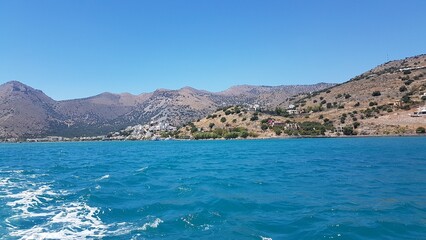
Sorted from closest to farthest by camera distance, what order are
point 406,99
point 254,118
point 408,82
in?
point 406,99
point 408,82
point 254,118

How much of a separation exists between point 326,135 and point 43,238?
107m

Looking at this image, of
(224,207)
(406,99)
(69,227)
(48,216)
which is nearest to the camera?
(69,227)

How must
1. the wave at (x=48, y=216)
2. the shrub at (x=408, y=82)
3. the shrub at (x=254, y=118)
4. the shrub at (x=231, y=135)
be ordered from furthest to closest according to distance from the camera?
the shrub at (x=254, y=118)
the shrub at (x=408, y=82)
the shrub at (x=231, y=135)
the wave at (x=48, y=216)

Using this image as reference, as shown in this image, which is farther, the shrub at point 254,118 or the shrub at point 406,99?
the shrub at point 254,118

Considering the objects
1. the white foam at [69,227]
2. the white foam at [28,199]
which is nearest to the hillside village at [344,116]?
the white foam at [28,199]

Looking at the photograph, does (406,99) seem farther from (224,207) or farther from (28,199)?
(28,199)

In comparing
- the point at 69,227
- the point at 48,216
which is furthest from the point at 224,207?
the point at 48,216

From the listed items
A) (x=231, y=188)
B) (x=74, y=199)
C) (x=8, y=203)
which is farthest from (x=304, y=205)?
(x=8, y=203)

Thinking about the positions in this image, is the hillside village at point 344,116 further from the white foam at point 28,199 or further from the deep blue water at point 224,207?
the white foam at point 28,199

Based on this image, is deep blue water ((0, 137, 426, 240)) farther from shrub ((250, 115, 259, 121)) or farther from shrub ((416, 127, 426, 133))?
shrub ((250, 115, 259, 121))

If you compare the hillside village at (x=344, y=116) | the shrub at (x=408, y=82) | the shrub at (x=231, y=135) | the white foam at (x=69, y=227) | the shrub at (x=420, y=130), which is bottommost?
the shrub at (x=231, y=135)

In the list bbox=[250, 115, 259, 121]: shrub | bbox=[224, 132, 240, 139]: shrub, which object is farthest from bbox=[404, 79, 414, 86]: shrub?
bbox=[224, 132, 240, 139]: shrub

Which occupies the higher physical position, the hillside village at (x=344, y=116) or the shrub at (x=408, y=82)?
the shrub at (x=408, y=82)

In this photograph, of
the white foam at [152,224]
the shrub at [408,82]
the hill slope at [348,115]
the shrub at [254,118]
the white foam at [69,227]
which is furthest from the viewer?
the shrub at [254,118]
